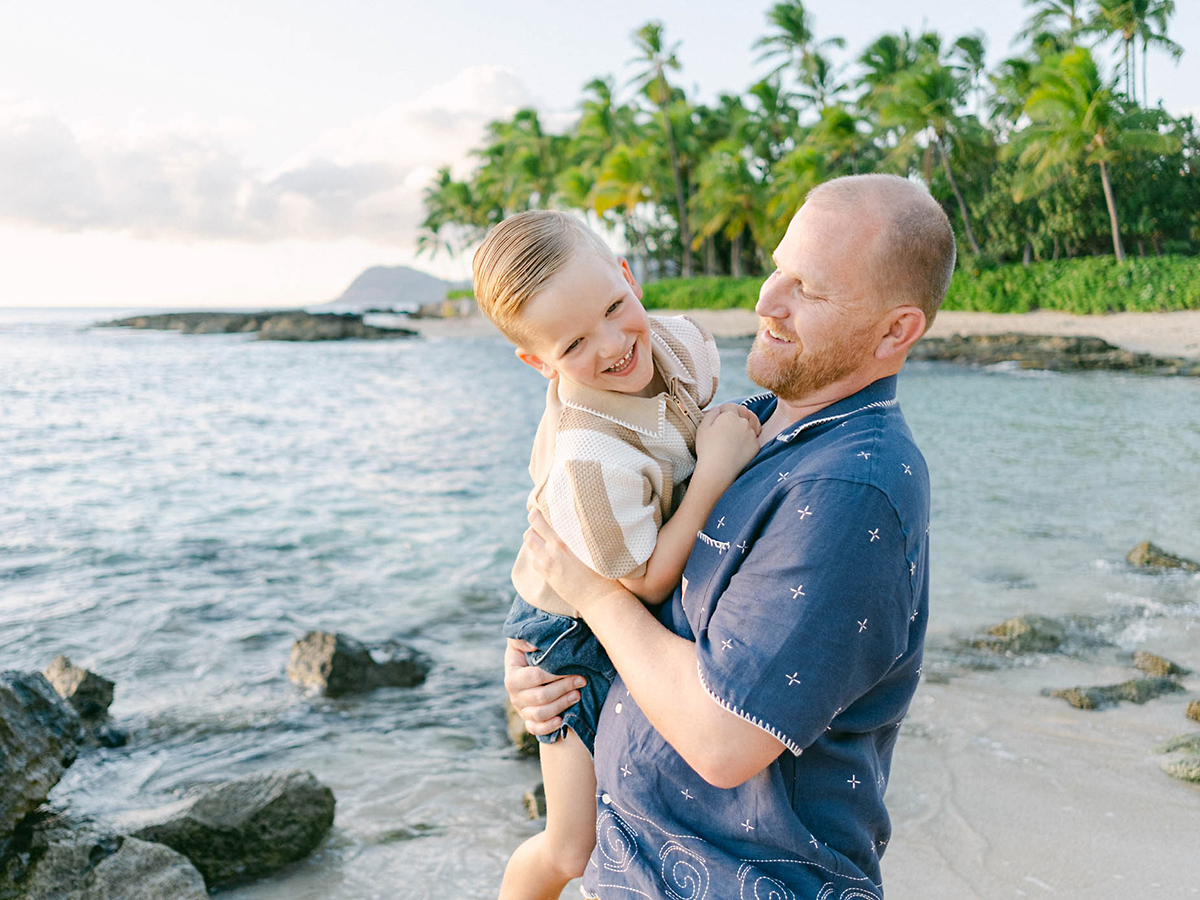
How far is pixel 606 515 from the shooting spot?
1.58 metres

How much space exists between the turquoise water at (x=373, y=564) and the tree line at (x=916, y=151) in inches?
417

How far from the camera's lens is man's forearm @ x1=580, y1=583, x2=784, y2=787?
1360 millimetres

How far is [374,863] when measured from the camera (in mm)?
3762

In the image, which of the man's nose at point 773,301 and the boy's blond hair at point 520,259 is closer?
the man's nose at point 773,301

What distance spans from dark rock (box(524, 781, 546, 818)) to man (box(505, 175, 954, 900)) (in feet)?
7.59

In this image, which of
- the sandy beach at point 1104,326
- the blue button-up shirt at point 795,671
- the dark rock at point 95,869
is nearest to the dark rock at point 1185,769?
the blue button-up shirt at point 795,671

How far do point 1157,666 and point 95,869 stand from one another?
16.9ft

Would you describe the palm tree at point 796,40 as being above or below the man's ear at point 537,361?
above

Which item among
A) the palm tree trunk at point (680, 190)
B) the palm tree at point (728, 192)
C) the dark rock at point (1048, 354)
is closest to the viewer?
the dark rock at point (1048, 354)

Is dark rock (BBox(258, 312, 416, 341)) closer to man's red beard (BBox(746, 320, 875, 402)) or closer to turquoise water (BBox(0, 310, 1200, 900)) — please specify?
turquoise water (BBox(0, 310, 1200, 900))

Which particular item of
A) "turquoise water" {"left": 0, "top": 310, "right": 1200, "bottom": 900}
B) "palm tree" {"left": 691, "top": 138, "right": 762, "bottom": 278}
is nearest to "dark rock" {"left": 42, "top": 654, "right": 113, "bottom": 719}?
"turquoise water" {"left": 0, "top": 310, "right": 1200, "bottom": 900}

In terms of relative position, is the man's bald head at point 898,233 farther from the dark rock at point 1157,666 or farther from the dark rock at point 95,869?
the dark rock at point 1157,666

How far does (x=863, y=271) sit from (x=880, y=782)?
87 centimetres

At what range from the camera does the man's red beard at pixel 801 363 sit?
1.58m
